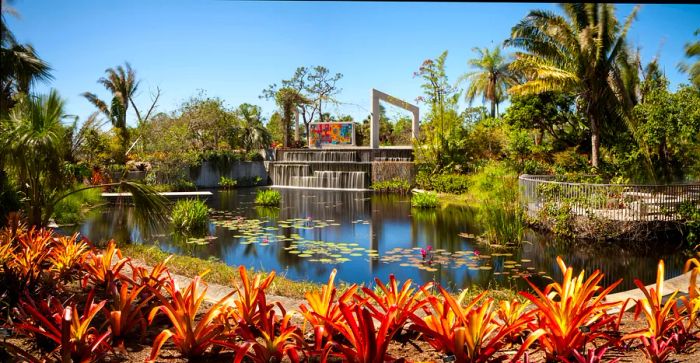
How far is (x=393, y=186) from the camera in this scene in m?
19.1

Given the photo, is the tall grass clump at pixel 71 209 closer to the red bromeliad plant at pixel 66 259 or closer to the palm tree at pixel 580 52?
the red bromeliad plant at pixel 66 259

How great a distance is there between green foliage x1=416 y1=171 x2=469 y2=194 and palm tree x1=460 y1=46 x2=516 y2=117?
1475 centimetres

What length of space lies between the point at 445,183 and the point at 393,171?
3.06 meters

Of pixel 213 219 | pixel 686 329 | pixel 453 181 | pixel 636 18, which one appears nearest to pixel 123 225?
pixel 213 219

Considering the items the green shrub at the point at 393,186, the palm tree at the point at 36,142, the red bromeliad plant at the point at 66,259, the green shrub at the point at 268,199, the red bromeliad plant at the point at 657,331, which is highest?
the palm tree at the point at 36,142

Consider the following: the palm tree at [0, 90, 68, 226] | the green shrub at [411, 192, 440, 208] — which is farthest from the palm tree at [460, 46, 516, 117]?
the palm tree at [0, 90, 68, 226]

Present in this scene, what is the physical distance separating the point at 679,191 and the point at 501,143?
12805mm

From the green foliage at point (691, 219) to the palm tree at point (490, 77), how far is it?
→ 928 inches

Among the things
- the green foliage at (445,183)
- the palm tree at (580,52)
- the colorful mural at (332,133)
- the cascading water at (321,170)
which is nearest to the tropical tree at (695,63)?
the palm tree at (580,52)

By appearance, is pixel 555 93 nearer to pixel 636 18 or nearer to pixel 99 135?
pixel 636 18

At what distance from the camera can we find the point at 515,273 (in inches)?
241

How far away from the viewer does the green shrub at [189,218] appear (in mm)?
8930

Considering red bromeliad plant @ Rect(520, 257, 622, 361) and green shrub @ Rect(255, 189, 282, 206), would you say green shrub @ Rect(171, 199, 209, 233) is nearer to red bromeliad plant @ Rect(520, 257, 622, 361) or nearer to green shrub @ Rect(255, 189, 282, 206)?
green shrub @ Rect(255, 189, 282, 206)

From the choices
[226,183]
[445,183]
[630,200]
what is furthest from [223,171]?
[630,200]
